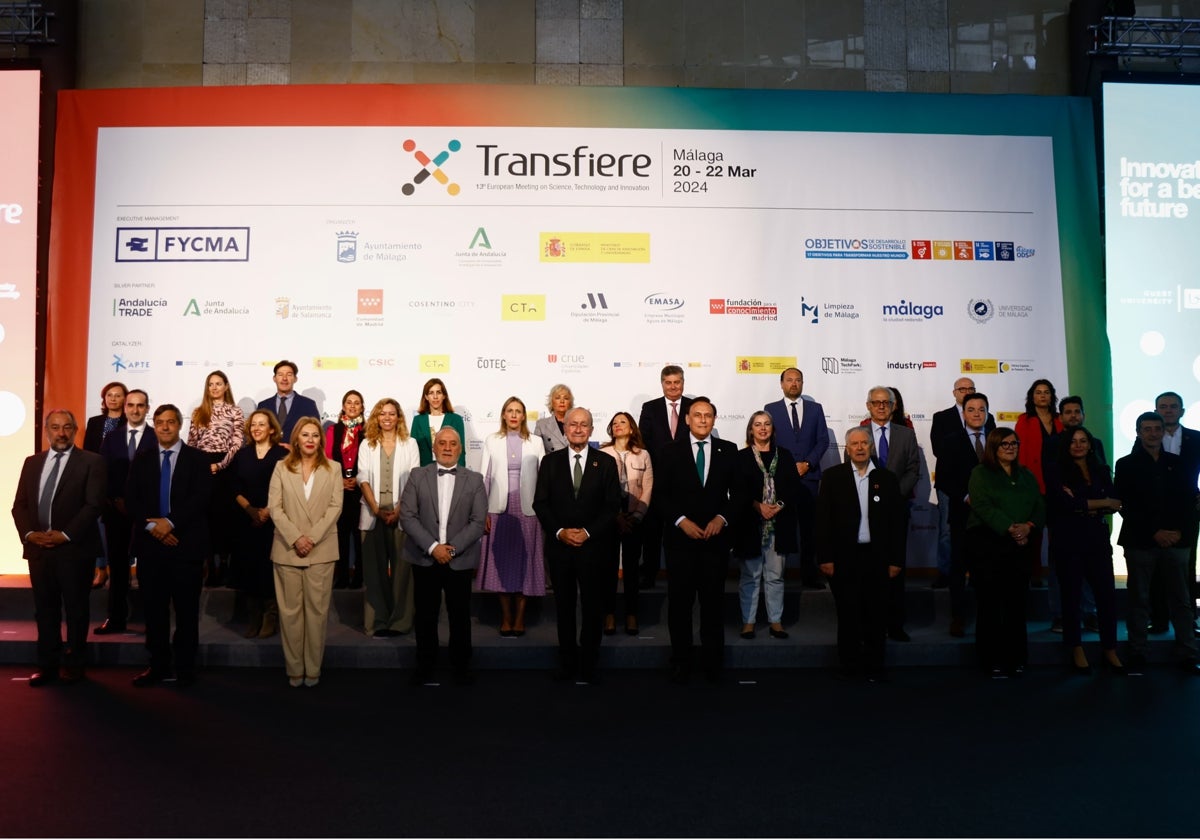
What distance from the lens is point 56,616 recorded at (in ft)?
18.1

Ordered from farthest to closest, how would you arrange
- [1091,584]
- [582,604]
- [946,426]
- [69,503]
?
1. [946,426]
2. [1091,584]
3. [582,604]
4. [69,503]

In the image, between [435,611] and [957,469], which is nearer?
[435,611]

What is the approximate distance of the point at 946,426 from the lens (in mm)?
6887

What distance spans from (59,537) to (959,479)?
543 centimetres

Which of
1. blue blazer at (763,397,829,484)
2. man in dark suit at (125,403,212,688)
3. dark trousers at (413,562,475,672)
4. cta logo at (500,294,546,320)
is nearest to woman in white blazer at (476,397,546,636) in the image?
dark trousers at (413,562,475,672)

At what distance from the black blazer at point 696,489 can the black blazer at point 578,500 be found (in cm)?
31

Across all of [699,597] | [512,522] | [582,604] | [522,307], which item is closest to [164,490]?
[512,522]

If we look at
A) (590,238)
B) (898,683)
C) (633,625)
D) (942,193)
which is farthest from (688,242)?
(898,683)

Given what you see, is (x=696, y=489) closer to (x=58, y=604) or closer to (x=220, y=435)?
(x=220, y=435)

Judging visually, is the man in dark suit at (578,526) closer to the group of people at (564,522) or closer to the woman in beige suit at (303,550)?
the group of people at (564,522)

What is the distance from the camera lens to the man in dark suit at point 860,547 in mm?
5723

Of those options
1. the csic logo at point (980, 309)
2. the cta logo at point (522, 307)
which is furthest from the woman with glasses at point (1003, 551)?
the cta logo at point (522, 307)

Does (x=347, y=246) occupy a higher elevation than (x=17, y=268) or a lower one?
higher

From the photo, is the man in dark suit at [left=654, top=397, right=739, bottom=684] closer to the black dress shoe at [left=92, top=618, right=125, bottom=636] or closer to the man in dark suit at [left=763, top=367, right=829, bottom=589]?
the man in dark suit at [left=763, top=367, right=829, bottom=589]
